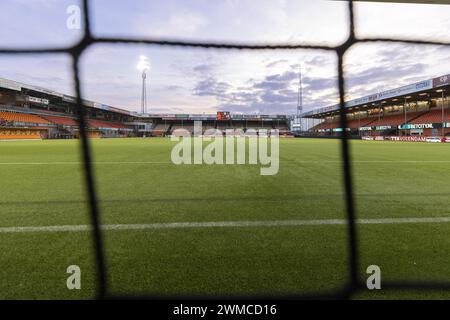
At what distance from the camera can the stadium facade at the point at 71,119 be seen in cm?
3019

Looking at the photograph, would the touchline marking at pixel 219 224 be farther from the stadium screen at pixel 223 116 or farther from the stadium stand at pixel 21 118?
the stadium screen at pixel 223 116

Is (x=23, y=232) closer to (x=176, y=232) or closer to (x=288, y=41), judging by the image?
(x=176, y=232)

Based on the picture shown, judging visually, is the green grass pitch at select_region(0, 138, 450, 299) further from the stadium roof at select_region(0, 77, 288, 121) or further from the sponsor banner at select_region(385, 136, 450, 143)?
the sponsor banner at select_region(385, 136, 450, 143)

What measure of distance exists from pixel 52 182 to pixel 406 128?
35575 mm

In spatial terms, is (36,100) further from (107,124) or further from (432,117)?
(432,117)

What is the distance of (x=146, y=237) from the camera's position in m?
2.23

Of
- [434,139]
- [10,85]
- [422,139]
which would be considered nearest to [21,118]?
[10,85]

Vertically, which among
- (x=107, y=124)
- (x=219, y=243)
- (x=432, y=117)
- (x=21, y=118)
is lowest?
(x=219, y=243)

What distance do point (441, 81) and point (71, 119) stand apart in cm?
4248

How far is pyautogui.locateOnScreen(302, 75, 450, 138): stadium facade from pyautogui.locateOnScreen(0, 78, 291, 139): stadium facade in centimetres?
1493

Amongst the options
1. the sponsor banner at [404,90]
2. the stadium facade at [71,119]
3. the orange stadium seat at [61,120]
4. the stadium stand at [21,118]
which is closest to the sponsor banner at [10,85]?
the stadium facade at [71,119]

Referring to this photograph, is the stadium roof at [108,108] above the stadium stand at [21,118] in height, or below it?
above

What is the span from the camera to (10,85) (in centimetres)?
2772
